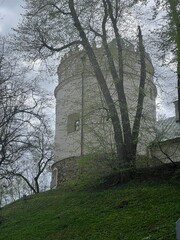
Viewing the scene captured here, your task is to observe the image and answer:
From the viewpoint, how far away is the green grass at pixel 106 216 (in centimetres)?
1036

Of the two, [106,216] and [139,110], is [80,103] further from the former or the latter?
[106,216]

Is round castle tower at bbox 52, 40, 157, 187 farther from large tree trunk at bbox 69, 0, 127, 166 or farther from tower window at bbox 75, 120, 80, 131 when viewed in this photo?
large tree trunk at bbox 69, 0, 127, 166

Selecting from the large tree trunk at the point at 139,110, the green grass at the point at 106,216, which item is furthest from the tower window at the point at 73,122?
the green grass at the point at 106,216

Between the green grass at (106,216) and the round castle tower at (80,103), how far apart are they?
11.9 feet

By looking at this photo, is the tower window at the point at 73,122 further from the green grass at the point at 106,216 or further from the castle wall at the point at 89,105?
the green grass at the point at 106,216

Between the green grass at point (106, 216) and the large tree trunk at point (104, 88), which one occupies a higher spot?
the large tree trunk at point (104, 88)

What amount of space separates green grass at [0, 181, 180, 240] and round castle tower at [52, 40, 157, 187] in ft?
11.9

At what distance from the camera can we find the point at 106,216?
1216 cm

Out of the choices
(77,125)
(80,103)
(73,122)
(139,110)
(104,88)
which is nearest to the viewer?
(139,110)

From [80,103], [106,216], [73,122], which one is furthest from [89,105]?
[106,216]

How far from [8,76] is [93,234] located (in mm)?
8455

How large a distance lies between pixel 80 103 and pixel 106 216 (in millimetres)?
13421

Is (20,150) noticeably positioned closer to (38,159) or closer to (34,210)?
(34,210)

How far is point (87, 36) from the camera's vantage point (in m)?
18.5
